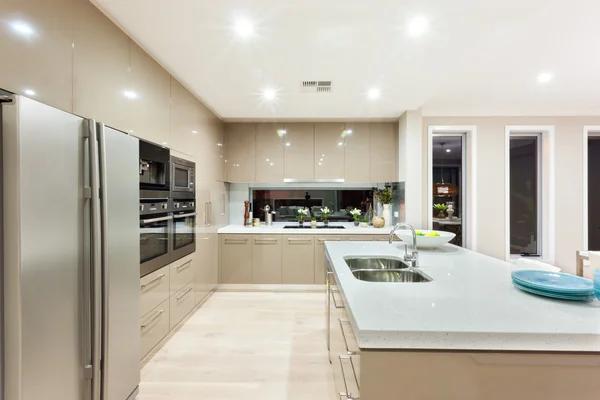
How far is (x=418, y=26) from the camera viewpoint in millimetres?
1892

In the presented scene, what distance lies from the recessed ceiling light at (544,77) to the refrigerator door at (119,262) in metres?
3.71

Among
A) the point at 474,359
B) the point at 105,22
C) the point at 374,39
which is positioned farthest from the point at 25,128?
the point at 374,39

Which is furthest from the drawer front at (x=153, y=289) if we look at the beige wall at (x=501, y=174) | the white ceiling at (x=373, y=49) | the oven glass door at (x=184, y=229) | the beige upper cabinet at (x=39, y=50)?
the beige wall at (x=501, y=174)

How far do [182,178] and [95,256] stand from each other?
5.21 feet

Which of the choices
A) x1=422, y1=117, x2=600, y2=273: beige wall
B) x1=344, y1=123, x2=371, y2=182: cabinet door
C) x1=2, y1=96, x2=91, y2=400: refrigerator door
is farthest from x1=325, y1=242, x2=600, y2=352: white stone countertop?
x1=422, y1=117, x2=600, y2=273: beige wall

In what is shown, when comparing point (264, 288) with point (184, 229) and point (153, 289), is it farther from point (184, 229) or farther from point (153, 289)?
point (153, 289)

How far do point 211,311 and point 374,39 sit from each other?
10.3 ft

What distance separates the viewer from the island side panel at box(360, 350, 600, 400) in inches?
34.9

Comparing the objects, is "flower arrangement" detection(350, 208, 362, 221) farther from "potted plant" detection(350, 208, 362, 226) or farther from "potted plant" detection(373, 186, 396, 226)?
"potted plant" detection(373, 186, 396, 226)

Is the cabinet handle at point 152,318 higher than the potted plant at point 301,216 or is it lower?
lower

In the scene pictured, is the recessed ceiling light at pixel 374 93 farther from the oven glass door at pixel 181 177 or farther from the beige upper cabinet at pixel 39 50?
the beige upper cabinet at pixel 39 50

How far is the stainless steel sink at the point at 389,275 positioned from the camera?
1.73 metres

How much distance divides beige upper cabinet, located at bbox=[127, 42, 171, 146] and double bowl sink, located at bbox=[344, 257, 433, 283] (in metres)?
1.83

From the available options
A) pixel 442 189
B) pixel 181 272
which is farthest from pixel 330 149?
pixel 181 272
